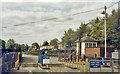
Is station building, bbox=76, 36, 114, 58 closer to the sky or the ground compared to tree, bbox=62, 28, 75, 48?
closer to the ground

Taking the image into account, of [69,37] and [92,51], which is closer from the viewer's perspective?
[92,51]

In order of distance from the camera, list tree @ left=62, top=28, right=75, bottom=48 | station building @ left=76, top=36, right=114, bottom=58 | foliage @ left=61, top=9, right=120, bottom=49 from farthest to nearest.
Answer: tree @ left=62, top=28, right=75, bottom=48, foliage @ left=61, top=9, right=120, bottom=49, station building @ left=76, top=36, right=114, bottom=58

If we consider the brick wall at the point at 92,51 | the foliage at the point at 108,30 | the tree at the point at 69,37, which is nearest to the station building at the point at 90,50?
the brick wall at the point at 92,51

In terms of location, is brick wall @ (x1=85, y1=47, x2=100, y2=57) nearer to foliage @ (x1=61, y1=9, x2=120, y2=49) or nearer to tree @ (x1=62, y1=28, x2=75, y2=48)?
foliage @ (x1=61, y1=9, x2=120, y2=49)

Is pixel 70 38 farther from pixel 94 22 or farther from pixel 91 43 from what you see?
pixel 91 43

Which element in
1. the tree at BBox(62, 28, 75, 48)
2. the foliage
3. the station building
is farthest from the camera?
the tree at BBox(62, 28, 75, 48)

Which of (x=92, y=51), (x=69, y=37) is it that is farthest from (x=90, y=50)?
(x=69, y=37)

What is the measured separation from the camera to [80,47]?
1433 inches

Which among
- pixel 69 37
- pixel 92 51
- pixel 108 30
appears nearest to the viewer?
pixel 92 51

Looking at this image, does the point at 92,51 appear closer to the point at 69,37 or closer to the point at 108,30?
the point at 108,30

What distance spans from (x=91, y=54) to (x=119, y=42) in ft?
32.2

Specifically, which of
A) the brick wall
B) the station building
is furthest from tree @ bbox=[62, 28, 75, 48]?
the brick wall

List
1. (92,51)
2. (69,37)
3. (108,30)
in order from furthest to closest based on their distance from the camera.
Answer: (69,37) → (108,30) → (92,51)

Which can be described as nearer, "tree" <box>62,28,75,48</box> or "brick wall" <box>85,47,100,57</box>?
"brick wall" <box>85,47,100,57</box>
